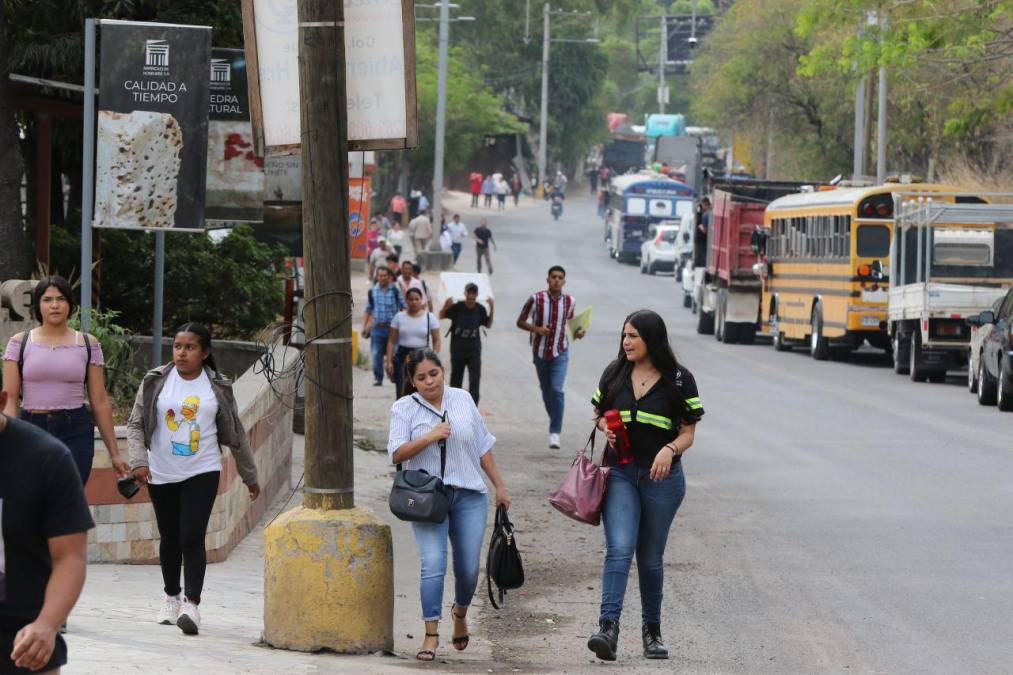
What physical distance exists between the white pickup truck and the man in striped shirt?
10353 mm

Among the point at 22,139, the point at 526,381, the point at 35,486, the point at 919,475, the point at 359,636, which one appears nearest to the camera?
the point at 35,486

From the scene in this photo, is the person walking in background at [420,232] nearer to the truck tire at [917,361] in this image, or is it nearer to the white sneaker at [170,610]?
the truck tire at [917,361]

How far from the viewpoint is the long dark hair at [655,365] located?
848 cm

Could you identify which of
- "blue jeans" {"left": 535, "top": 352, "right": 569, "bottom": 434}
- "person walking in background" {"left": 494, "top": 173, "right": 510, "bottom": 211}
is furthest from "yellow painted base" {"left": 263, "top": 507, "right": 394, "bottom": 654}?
"person walking in background" {"left": 494, "top": 173, "right": 510, "bottom": 211}

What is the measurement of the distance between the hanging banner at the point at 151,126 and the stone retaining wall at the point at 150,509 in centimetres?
141

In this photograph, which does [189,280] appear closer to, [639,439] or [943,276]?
[639,439]

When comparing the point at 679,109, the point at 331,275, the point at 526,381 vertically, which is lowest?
the point at 526,381

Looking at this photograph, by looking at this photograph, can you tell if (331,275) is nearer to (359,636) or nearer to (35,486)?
(359,636)

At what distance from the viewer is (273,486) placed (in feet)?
45.4

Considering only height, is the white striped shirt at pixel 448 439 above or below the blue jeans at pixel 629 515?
above

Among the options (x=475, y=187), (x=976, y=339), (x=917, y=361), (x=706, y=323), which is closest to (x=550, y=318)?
(x=976, y=339)

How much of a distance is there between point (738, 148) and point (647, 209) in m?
13.1

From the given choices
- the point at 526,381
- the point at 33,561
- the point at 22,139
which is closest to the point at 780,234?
the point at 526,381

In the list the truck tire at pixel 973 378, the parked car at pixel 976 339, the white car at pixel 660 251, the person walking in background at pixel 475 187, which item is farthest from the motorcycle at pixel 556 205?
the truck tire at pixel 973 378
